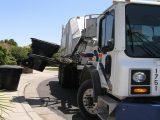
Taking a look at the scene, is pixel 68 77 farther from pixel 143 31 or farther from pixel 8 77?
pixel 143 31

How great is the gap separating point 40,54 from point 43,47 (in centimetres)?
29

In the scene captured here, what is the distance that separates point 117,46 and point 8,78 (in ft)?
28.8

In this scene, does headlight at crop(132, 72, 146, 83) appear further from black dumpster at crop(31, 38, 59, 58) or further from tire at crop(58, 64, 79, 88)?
tire at crop(58, 64, 79, 88)

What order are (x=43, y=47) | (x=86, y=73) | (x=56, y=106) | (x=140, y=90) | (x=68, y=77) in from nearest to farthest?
(x=140, y=90) → (x=86, y=73) → (x=56, y=106) → (x=43, y=47) → (x=68, y=77)

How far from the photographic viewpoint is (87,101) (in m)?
9.38

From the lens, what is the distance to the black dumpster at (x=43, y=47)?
1513 centimetres

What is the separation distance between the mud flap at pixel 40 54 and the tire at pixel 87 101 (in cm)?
584

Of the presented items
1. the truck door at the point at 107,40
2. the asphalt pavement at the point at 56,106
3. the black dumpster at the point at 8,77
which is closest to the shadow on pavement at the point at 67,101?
the asphalt pavement at the point at 56,106

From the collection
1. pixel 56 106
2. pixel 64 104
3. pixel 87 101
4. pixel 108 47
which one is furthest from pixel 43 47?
pixel 108 47

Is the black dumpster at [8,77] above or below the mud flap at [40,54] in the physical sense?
below

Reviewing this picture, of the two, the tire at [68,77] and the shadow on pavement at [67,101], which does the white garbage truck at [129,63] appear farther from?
the tire at [68,77]

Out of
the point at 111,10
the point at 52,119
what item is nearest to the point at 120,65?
the point at 111,10

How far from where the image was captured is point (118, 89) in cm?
701

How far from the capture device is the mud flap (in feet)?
49.6
